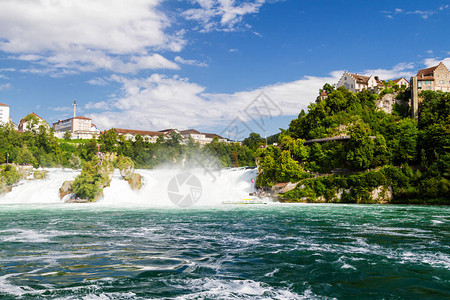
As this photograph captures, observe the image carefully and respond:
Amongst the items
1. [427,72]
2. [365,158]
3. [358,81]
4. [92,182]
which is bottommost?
[92,182]

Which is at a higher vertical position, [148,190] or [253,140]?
[253,140]

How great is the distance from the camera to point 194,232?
17812 mm

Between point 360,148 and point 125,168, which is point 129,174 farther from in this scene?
point 360,148

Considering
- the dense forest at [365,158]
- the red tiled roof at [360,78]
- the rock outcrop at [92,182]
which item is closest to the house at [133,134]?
the red tiled roof at [360,78]

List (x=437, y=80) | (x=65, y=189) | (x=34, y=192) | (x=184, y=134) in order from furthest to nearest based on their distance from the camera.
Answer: (x=184, y=134), (x=437, y=80), (x=34, y=192), (x=65, y=189)

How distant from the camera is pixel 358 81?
66875 mm

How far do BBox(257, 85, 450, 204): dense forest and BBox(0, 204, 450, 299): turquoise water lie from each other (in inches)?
909

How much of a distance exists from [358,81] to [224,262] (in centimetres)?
6377

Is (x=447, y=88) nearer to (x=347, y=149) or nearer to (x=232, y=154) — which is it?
(x=347, y=149)

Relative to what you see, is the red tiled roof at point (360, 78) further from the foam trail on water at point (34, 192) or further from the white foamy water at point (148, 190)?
the foam trail on water at point (34, 192)

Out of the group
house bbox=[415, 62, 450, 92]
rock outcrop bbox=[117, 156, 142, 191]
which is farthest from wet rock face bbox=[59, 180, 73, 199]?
house bbox=[415, 62, 450, 92]

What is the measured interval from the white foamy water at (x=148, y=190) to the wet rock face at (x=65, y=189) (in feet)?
2.37

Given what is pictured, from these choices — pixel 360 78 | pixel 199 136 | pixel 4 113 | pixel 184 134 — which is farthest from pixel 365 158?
pixel 4 113

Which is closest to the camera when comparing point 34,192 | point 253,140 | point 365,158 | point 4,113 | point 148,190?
point 365,158
